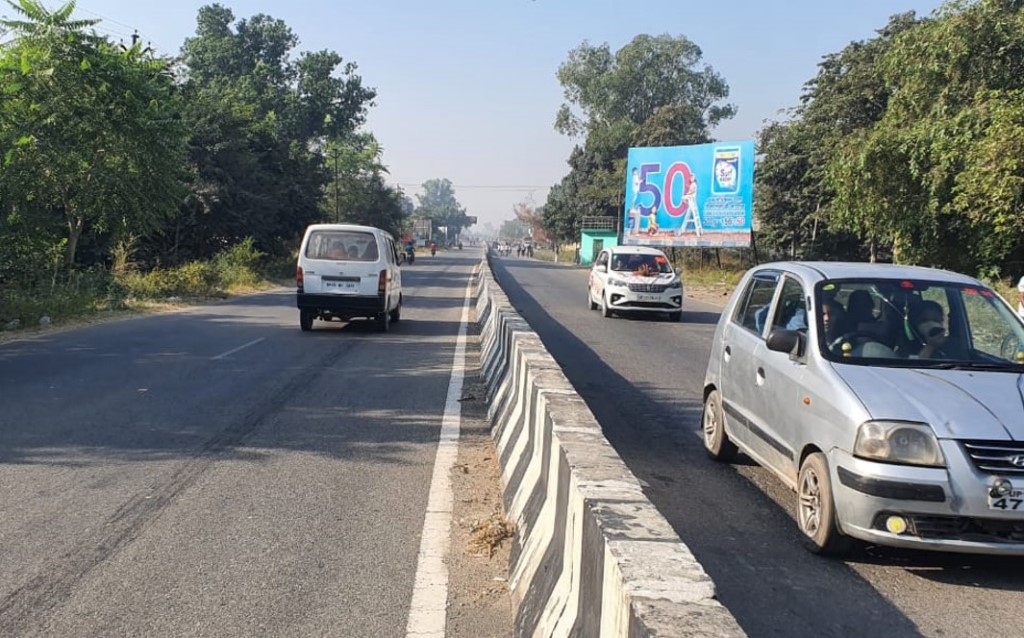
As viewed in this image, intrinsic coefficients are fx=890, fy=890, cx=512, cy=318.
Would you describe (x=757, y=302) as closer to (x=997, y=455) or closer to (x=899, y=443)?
(x=899, y=443)

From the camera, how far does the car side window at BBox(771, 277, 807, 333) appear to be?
5.98m

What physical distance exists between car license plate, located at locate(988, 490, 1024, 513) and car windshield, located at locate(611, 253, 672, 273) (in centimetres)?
1686

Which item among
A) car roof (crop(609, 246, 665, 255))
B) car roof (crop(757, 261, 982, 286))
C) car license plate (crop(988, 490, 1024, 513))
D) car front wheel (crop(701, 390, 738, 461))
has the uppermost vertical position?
car roof (crop(609, 246, 665, 255))

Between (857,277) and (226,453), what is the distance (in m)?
4.84

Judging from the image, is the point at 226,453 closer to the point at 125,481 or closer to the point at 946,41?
the point at 125,481

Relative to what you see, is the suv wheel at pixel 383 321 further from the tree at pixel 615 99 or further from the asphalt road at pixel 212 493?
the tree at pixel 615 99

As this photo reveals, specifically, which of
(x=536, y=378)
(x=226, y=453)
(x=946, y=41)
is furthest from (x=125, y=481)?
(x=946, y=41)

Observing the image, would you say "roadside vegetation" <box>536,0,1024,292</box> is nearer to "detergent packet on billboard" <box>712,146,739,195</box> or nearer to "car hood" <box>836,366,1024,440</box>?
"detergent packet on billboard" <box>712,146,739,195</box>

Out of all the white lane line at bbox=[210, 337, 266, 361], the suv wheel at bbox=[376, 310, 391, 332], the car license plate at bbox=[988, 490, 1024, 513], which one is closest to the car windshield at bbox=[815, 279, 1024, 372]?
the car license plate at bbox=[988, 490, 1024, 513]

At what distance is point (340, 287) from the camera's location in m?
15.7

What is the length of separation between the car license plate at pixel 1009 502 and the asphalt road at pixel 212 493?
9.51ft

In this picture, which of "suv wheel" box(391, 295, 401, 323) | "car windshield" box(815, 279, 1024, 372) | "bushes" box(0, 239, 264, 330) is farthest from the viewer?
"suv wheel" box(391, 295, 401, 323)

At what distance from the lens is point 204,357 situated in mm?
12555

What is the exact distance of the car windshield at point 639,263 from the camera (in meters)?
21.3
